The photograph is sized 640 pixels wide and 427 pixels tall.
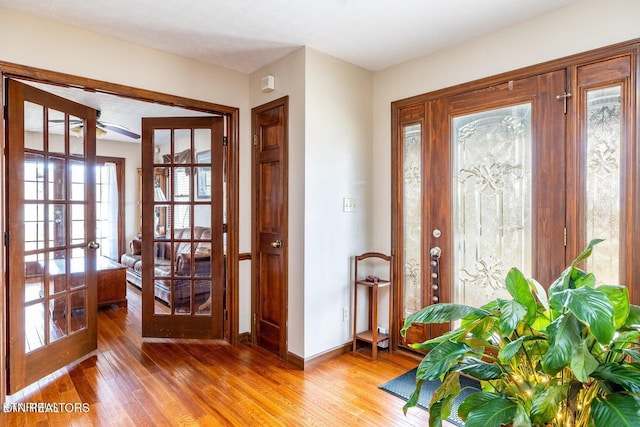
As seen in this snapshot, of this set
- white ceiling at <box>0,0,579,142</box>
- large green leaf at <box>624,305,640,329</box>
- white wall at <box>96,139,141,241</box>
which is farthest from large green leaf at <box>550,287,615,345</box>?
white wall at <box>96,139,141,241</box>

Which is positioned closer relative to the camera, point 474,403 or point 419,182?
point 474,403

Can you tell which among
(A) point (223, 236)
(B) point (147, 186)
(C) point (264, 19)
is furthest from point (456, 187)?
(B) point (147, 186)

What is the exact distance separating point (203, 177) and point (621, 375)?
312 cm

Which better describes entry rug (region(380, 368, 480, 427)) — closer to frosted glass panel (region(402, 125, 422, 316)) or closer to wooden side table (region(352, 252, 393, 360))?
wooden side table (region(352, 252, 393, 360))

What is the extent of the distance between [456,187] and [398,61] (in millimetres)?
1206

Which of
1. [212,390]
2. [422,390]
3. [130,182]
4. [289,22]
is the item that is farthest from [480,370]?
[130,182]

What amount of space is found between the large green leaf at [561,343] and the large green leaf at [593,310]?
0.17ft

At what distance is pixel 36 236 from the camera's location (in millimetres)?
2568

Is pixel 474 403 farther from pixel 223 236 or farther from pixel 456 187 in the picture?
pixel 223 236

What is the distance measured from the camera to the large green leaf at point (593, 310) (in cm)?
96

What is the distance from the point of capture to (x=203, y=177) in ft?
11.0

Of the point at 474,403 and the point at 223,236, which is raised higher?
the point at 223,236

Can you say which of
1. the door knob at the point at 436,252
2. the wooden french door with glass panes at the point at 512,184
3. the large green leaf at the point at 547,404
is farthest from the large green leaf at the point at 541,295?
the door knob at the point at 436,252

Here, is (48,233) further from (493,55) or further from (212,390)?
(493,55)
